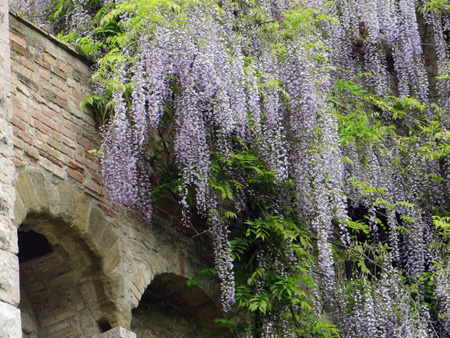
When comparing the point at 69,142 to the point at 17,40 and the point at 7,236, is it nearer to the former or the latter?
the point at 17,40

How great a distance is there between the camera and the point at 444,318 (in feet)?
20.9

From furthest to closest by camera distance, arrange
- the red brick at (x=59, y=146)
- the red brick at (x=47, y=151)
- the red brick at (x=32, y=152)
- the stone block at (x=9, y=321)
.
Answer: the red brick at (x=59, y=146) → the red brick at (x=47, y=151) → the red brick at (x=32, y=152) → the stone block at (x=9, y=321)

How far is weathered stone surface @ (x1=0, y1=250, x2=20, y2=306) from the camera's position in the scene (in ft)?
8.09

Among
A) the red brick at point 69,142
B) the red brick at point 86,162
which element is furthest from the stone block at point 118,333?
the red brick at point 69,142

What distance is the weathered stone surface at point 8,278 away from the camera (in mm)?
2465

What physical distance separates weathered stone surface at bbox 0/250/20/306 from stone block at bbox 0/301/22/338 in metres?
0.03

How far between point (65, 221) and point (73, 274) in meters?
0.39

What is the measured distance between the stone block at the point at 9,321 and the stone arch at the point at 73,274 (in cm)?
201

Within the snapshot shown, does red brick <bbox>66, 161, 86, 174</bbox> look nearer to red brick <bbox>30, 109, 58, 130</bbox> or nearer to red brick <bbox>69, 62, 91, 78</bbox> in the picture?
red brick <bbox>30, 109, 58, 130</bbox>

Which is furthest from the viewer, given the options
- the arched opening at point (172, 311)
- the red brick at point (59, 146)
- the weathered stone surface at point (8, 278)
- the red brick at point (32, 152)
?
the arched opening at point (172, 311)

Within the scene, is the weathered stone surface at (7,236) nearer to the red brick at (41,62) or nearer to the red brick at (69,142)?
the red brick at (69,142)

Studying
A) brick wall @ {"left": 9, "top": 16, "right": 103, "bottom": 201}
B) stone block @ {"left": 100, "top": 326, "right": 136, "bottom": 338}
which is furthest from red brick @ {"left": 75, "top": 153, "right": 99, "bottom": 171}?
stone block @ {"left": 100, "top": 326, "right": 136, "bottom": 338}

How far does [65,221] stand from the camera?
4.48 meters

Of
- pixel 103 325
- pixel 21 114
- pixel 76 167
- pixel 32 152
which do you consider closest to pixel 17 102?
pixel 21 114
